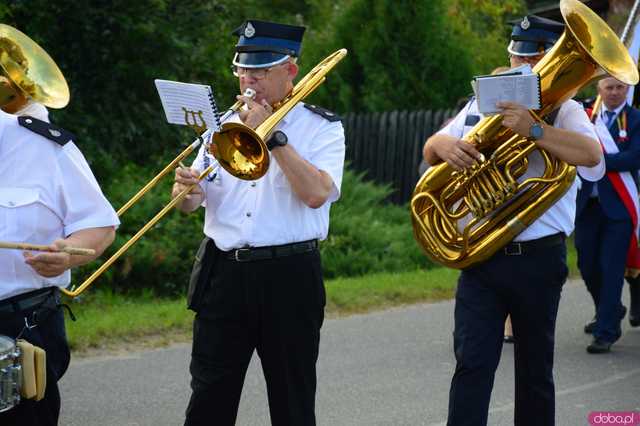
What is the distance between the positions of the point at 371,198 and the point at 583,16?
27.6 feet

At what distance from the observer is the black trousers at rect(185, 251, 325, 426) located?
4602mm

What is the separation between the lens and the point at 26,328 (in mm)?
3875

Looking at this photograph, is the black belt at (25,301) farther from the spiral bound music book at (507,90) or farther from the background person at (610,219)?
the background person at (610,219)

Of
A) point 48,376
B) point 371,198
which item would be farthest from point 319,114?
point 371,198

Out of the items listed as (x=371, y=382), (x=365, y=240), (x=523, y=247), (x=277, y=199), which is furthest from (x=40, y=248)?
(x=365, y=240)

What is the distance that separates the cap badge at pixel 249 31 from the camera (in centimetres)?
464

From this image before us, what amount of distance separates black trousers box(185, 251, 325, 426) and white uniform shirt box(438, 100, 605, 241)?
1.07m

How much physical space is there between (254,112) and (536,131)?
1234mm

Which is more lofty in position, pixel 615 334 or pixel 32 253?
pixel 32 253

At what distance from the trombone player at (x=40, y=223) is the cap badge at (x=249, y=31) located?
3.22 feet

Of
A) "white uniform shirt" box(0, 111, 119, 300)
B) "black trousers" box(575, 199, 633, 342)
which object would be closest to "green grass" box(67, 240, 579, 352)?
"black trousers" box(575, 199, 633, 342)

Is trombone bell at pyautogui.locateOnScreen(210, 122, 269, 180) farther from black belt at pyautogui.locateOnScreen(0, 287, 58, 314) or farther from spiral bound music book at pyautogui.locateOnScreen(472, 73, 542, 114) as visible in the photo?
spiral bound music book at pyautogui.locateOnScreen(472, 73, 542, 114)

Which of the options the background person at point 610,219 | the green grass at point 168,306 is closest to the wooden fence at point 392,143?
the green grass at point 168,306

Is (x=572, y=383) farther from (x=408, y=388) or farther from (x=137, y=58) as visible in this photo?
(x=137, y=58)
